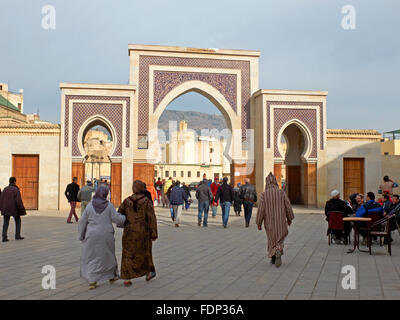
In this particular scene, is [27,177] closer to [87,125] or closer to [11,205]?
[87,125]

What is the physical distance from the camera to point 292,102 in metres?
18.8

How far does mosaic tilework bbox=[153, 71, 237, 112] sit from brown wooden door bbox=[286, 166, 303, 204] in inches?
168

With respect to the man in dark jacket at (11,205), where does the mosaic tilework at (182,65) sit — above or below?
above

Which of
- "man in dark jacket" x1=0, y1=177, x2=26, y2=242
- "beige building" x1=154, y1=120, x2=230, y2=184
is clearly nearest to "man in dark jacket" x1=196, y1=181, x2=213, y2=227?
"man in dark jacket" x1=0, y1=177, x2=26, y2=242

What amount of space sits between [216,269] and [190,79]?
1391cm

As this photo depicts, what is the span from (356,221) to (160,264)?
3853 millimetres

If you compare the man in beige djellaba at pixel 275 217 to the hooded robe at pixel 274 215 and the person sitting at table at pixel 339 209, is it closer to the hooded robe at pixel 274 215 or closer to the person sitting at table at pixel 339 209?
the hooded robe at pixel 274 215

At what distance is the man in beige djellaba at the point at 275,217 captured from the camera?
21.3 ft

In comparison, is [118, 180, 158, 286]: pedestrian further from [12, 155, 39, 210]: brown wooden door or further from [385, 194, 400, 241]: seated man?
[12, 155, 39, 210]: brown wooden door

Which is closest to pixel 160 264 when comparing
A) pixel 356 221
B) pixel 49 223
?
pixel 356 221

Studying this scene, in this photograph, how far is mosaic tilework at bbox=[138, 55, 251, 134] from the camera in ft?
60.7

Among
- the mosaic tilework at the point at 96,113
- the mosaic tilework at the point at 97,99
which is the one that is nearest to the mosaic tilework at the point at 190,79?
the mosaic tilework at the point at 97,99

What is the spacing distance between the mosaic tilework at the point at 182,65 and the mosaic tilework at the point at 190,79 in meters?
0.38

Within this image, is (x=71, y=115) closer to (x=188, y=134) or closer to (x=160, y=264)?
(x=160, y=264)
